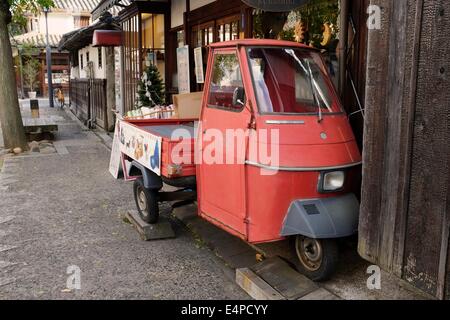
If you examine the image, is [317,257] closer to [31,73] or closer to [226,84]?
[226,84]

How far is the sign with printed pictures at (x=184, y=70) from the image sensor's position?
9.47 metres

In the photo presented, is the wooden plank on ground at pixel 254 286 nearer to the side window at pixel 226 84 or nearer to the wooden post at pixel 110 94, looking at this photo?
the side window at pixel 226 84

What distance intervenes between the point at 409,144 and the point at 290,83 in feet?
4.98

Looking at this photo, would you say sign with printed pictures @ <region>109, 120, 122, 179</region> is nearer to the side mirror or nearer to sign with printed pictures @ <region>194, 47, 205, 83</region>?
sign with printed pictures @ <region>194, 47, 205, 83</region>

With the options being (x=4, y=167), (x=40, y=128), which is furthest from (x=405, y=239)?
(x=40, y=128)

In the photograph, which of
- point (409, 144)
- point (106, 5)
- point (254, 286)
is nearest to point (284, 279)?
point (254, 286)

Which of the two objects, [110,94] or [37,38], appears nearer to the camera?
[110,94]

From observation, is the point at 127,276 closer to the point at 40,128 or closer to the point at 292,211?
the point at 292,211

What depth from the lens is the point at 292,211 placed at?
3.89 metres

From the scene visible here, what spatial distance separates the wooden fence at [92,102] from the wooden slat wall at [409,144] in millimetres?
12887

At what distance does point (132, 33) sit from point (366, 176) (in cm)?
1022

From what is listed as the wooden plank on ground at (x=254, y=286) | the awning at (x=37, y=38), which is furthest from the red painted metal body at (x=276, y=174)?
the awning at (x=37, y=38)

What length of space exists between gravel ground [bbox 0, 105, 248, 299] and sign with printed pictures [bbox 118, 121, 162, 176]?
0.96m

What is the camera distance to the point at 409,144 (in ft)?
10.3
